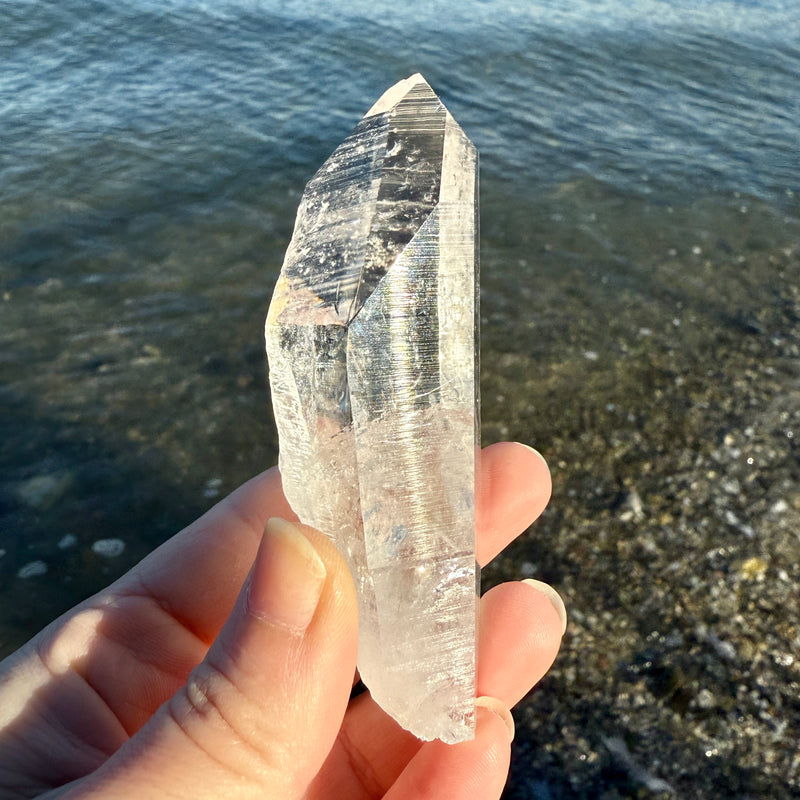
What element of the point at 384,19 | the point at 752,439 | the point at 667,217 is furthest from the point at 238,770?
the point at 384,19

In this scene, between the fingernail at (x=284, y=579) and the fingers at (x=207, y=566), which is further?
the fingers at (x=207, y=566)

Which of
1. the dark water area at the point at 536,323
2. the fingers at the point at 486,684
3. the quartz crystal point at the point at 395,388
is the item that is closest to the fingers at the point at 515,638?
the fingers at the point at 486,684

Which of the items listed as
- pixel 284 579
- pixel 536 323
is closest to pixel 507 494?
pixel 284 579

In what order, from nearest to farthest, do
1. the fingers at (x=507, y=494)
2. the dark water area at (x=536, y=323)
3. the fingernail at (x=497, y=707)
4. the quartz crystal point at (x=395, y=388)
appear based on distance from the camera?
the quartz crystal point at (x=395, y=388) → the fingernail at (x=497, y=707) → the fingers at (x=507, y=494) → the dark water area at (x=536, y=323)

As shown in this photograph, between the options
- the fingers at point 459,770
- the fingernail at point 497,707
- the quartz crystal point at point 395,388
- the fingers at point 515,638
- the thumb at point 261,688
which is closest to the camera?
the thumb at point 261,688

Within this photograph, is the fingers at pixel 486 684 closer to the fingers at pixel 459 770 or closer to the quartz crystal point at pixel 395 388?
the fingers at pixel 459 770

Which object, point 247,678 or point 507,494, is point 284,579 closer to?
point 247,678
